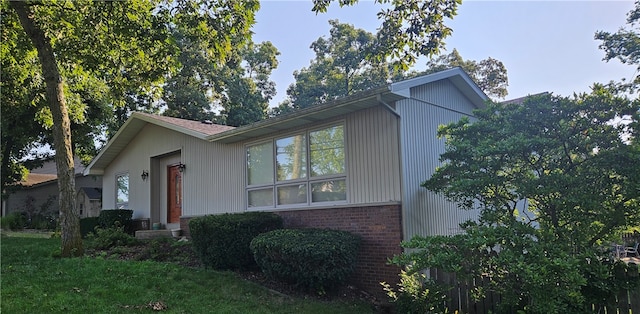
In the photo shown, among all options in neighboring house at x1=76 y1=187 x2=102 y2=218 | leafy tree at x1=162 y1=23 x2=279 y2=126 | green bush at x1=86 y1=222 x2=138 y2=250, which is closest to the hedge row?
A: green bush at x1=86 y1=222 x2=138 y2=250

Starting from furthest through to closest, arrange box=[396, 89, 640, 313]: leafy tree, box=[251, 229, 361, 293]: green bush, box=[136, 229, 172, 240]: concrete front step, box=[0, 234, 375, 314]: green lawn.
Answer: box=[136, 229, 172, 240]: concrete front step
box=[251, 229, 361, 293]: green bush
box=[0, 234, 375, 314]: green lawn
box=[396, 89, 640, 313]: leafy tree

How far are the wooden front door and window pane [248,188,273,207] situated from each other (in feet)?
13.9

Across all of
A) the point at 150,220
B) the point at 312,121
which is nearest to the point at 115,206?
the point at 150,220

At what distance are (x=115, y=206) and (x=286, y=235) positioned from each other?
1063 centimetres

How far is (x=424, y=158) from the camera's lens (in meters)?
8.10

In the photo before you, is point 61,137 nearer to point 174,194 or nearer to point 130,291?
point 130,291

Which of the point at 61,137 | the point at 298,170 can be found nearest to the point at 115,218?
the point at 61,137

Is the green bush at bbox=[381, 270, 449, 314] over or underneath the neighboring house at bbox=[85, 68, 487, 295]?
underneath

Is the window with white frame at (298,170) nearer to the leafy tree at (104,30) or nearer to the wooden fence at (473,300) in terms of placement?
the leafy tree at (104,30)

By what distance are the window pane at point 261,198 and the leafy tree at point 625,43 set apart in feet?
48.7

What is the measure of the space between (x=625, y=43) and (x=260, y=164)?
49.1ft

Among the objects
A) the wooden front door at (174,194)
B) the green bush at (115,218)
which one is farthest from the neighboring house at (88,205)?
the wooden front door at (174,194)

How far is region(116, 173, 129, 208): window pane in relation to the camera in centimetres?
1529

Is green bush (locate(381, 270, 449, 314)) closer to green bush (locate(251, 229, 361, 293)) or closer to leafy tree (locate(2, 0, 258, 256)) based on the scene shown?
green bush (locate(251, 229, 361, 293))
